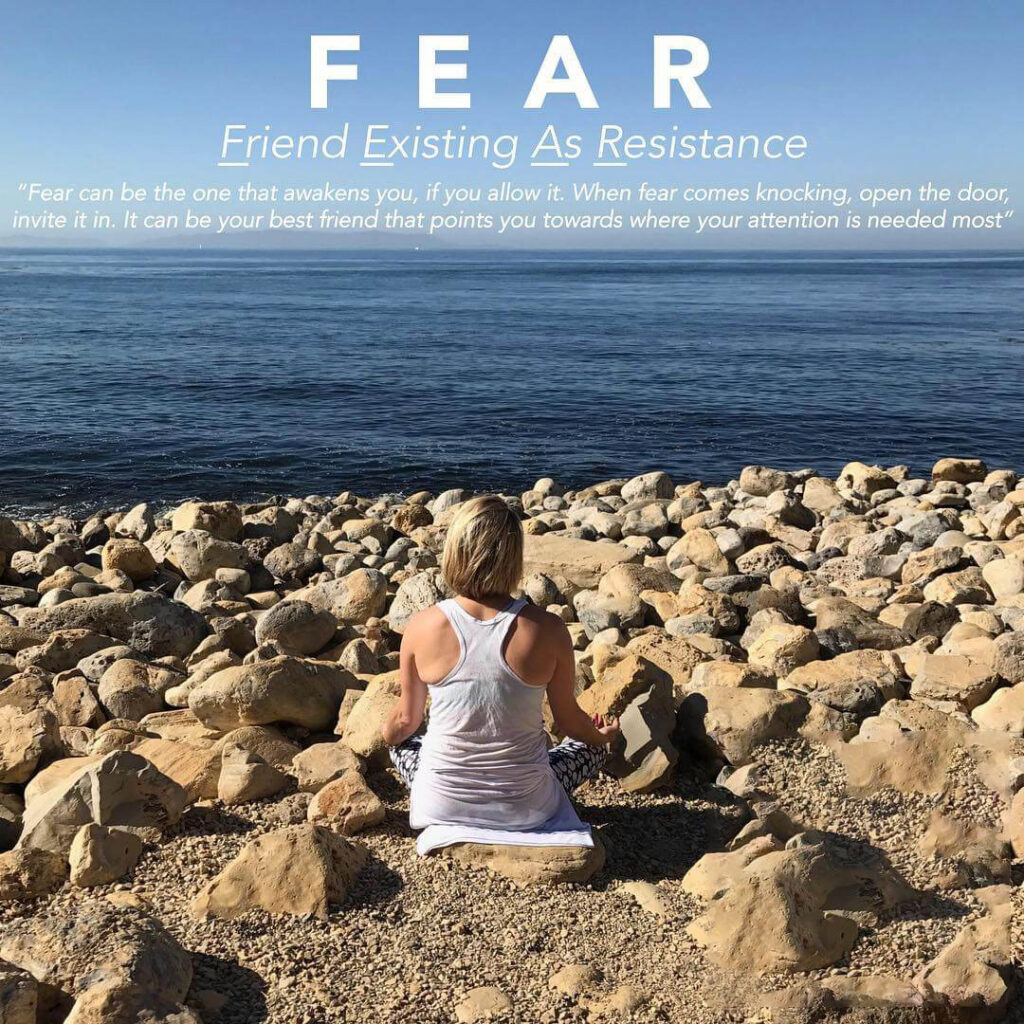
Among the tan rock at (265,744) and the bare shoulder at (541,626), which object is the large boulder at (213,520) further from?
the bare shoulder at (541,626)

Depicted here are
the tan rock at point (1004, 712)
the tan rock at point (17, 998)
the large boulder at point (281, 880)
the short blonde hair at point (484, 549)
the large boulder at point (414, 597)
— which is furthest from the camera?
the large boulder at point (414, 597)

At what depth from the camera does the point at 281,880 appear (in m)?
4.23

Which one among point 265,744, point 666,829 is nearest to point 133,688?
point 265,744

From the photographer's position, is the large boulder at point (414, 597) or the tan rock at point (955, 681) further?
the large boulder at point (414, 597)

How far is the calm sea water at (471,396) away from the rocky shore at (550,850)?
470 inches

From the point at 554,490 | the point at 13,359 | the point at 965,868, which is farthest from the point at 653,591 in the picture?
the point at 13,359

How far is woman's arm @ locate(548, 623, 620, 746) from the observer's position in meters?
4.65

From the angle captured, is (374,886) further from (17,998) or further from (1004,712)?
(1004,712)

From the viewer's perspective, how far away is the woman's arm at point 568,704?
4648 millimetres

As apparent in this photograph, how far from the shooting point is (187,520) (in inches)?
516

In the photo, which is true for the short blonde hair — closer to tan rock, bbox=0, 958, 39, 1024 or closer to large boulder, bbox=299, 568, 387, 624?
tan rock, bbox=0, 958, 39, 1024

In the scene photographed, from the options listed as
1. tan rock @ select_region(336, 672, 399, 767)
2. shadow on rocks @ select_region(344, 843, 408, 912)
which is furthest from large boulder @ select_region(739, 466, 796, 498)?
shadow on rocks @ select_region(344, 843, 408, 912)

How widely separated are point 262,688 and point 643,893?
8.10 ft

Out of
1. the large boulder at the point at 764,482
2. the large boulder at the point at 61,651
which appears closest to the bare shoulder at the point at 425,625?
the large boulder at the point at 61,651
